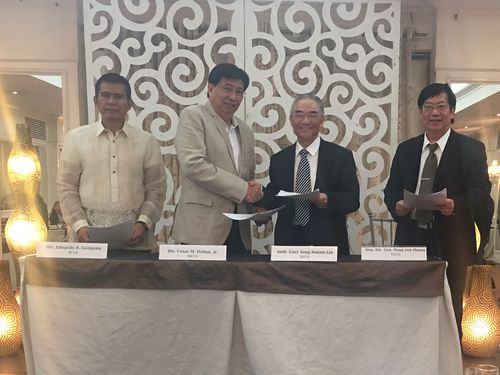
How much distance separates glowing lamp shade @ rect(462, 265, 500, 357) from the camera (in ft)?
8.23

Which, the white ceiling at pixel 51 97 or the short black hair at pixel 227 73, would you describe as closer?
the short black hair at pixel 227 73

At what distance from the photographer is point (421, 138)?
6.79 ft

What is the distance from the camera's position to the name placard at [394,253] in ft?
5.07

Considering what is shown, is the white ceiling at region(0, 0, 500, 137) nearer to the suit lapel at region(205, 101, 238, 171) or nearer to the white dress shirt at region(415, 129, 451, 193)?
the white dress shirt at region(415, 129, 451, 193)

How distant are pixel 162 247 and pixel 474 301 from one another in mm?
1937

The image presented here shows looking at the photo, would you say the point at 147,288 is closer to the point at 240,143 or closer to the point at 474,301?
the point at 240,143

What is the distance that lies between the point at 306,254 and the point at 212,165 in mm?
646

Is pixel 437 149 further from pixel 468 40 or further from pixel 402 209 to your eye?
pixel 468 40

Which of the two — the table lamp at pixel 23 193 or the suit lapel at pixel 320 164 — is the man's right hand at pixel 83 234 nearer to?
the table lamp at pixel 23 193

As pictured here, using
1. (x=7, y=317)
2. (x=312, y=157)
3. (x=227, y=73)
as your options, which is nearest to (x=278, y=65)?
(x=227, y=73)

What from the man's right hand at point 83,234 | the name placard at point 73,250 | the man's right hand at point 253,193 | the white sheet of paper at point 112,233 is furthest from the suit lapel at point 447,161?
the man's right hand at point 83,234

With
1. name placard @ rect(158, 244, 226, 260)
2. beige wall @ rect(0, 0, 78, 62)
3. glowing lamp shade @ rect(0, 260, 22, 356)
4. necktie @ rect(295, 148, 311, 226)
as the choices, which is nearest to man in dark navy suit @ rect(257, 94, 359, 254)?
necktie @ rect(295, 148, 311, 226)

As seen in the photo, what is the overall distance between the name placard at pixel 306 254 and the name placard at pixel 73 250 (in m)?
0.65

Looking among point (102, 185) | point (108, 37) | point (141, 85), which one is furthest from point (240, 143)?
point (108, 37)
